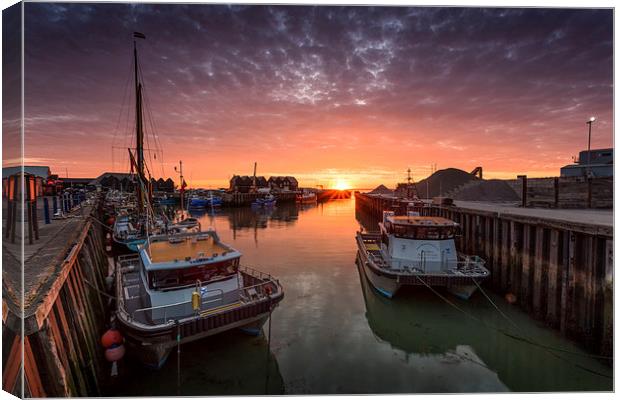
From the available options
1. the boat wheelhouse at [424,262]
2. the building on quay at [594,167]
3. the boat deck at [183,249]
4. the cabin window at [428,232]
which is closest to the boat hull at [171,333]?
the boat deck at [183,249]

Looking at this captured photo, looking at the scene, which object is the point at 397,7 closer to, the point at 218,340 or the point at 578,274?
the point at 578,274

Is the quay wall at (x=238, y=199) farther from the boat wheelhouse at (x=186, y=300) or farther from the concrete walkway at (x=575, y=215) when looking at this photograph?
the boat wheelhouse at (x=186, y=300)

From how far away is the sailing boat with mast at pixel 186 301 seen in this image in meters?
7.94

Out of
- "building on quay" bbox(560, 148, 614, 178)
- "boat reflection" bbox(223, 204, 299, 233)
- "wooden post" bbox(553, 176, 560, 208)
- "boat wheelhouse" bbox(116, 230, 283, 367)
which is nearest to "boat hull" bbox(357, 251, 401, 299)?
"boat wheelhouse" bbox(116, 230, 283, 367)

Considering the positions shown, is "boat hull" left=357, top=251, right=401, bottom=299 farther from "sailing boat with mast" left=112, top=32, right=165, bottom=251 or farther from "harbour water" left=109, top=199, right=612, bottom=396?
"sailing boat with mast" left=112, top=32, right=165, bottom=251

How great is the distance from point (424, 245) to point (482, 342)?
433 centimetres

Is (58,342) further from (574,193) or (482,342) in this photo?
(574,193)

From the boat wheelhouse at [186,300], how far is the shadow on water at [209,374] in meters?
0.39

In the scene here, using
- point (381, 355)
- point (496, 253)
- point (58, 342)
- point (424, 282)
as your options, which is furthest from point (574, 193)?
point (58, 342)

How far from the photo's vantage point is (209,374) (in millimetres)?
8242

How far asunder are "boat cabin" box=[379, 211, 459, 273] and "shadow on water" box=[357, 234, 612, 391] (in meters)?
1.32

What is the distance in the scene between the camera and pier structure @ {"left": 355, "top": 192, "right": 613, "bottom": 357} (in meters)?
8.52

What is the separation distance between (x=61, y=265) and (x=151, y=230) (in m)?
13.6

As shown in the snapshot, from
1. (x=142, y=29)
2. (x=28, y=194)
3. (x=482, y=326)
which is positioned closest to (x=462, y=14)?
(x=142, y=29)
